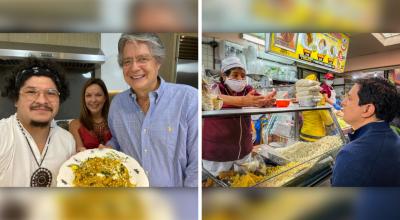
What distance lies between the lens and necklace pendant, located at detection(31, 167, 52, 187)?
1.89 m

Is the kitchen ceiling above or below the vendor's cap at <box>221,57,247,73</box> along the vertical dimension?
above

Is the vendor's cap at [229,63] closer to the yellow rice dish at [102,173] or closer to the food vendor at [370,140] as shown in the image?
the food vendor at [370,140]

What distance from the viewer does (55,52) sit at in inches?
75.5

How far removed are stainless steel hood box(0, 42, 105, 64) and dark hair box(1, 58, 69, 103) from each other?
0.04 metres

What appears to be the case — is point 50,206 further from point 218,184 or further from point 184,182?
point 218,184

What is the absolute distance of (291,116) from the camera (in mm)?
2018

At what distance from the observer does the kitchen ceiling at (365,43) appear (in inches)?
79.7

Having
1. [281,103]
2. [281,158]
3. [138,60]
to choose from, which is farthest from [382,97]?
[138,60]

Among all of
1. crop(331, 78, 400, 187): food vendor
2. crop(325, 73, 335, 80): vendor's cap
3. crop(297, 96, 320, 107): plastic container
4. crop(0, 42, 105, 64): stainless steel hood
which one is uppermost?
crop(0, 42, 105, 64): stainless steel hood

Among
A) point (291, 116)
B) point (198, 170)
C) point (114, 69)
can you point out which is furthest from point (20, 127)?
point (291, 116)

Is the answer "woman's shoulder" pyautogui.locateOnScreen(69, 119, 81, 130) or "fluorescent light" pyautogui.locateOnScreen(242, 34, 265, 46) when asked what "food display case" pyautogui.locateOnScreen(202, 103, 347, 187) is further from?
"woman's shoulder" pyautogui.locateOnScreen(69, 119, 81, 130)

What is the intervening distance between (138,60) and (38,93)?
575 millimetres

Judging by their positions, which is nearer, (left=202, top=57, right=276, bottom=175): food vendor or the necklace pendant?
the necklace pendant

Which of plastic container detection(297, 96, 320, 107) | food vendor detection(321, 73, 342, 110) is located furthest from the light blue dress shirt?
food vendor detection(321, 73, 342, 110)
